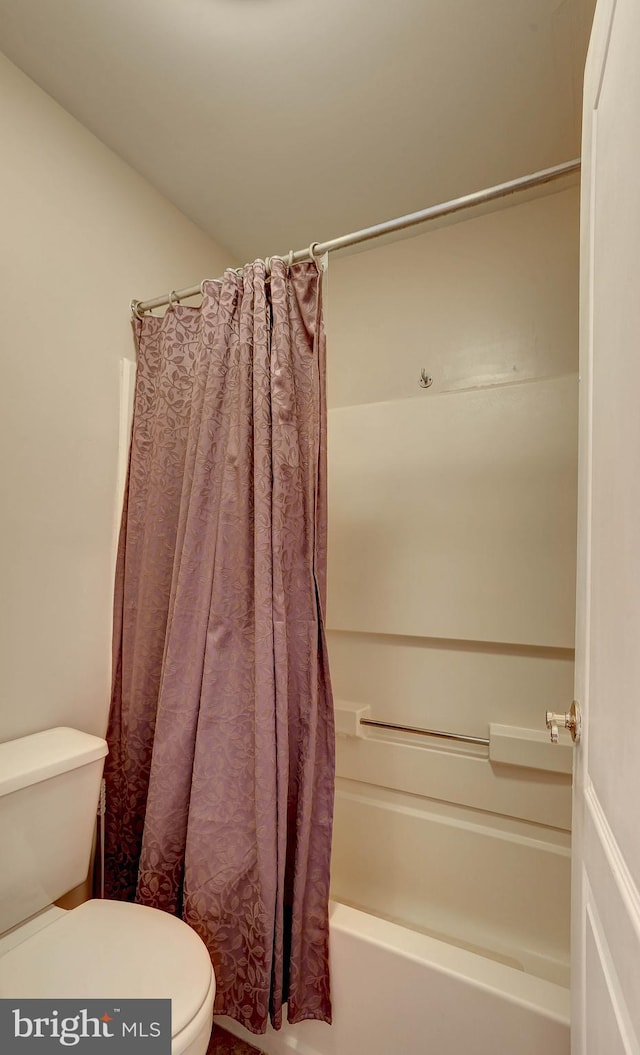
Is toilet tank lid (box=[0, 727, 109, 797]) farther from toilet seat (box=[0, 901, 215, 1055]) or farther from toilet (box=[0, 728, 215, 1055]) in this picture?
toilet seat (box=[0, 901, 215, 1055])

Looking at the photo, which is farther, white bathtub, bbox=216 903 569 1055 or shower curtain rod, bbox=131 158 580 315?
shower curtain rod, bbox=131 158 580 315

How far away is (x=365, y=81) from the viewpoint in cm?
142

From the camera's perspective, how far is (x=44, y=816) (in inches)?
47.4

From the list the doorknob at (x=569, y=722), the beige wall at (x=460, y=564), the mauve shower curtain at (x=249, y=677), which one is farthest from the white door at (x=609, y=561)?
the beige wall at (x=460, y=564)

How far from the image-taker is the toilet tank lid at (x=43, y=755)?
1153 mm

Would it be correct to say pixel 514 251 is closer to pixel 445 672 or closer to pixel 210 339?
pixel 210 339

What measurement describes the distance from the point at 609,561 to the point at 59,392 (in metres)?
1.46

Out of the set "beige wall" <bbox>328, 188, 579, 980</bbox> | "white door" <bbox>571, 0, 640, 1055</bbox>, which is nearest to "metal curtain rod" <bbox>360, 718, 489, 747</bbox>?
"beige wall" <bbox>328, 188, 579, 980</bbox>

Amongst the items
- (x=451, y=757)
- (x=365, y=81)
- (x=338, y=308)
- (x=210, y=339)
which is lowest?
(x=451, y=757)

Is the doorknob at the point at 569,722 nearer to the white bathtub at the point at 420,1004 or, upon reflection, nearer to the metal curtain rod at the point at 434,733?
the white bathtub at the point at 420,1004

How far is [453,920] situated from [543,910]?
11.7 inches

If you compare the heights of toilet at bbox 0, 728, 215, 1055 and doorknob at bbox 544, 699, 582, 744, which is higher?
doorknob at bbox 544, 699, 582, 744

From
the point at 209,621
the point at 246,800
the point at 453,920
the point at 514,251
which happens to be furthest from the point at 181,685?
the point at 514,251

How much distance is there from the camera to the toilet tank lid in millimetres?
1153
